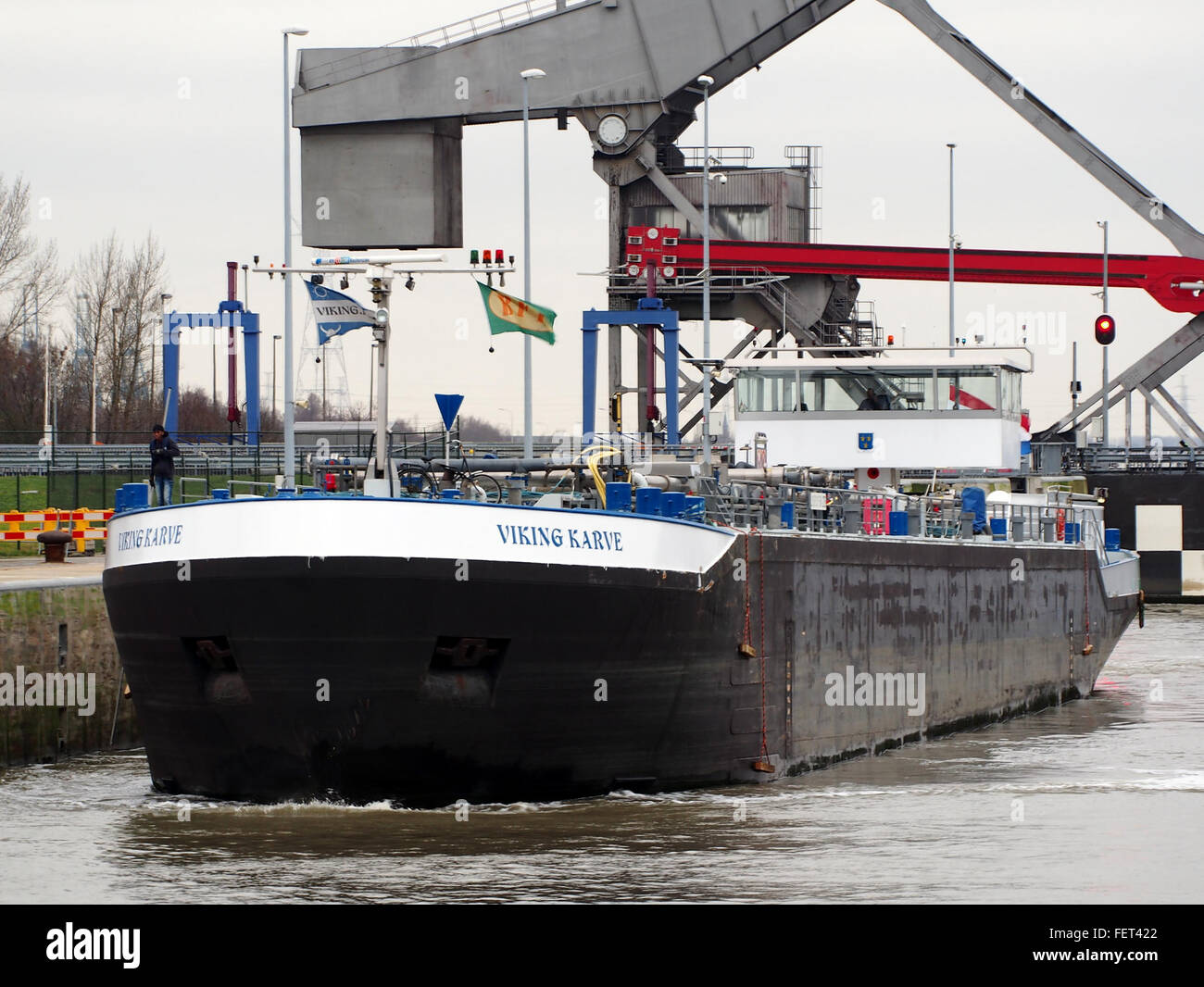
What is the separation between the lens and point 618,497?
20.3 metres

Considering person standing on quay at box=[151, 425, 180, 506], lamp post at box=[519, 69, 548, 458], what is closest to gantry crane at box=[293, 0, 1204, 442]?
lamp post at box=[519, 69, 548, 458]

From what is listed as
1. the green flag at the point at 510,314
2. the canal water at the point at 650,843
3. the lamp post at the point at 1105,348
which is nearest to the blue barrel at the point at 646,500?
the green flag at the point at 510,314

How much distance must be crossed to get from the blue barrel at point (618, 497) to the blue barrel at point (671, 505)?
38 centimetres

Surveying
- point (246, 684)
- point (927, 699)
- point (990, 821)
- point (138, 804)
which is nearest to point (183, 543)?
point (246, 684)

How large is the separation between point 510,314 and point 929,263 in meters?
51.1

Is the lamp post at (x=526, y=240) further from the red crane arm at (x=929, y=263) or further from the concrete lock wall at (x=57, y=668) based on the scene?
the red crane arm at (x=929, y=263)

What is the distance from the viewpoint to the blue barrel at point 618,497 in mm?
20297

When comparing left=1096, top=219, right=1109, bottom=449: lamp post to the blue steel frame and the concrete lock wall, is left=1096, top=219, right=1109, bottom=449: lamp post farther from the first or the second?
the concrete lock wall

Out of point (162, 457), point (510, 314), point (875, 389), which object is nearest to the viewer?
point (510, 314)

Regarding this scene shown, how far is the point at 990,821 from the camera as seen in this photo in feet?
65.2

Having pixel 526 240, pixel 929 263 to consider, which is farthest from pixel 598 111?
pixel 526 240

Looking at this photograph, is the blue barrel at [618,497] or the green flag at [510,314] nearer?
the blue barrel at [618,497]

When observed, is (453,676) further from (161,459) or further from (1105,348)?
(1105,348)
